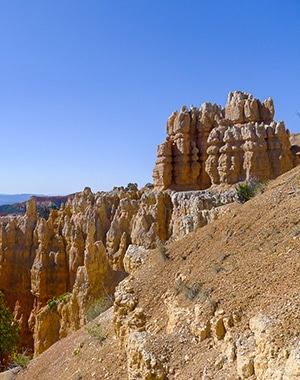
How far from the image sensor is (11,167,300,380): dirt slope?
220 inches

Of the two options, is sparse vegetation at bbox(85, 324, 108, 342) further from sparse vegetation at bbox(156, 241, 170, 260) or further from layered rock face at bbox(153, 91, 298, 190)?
layered rock face at bbox(153, 91, 298, 190)

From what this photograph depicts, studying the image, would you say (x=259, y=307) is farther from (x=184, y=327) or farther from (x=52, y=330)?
(x=52, y=330)

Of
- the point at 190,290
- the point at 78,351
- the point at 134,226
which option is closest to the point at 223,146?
the point at 134,226

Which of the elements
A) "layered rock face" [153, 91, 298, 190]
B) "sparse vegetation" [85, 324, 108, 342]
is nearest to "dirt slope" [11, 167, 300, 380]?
"sparse vegetation" [85, 324, 108, 342]

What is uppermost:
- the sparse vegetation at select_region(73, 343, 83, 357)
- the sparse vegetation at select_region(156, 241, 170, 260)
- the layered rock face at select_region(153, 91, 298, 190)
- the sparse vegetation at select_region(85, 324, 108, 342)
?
the layered rock face at select_region(153, 91, 298, 190)

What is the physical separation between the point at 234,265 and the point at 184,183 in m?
25.3

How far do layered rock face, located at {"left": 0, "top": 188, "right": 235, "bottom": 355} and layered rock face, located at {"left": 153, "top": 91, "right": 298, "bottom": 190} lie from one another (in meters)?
4.31

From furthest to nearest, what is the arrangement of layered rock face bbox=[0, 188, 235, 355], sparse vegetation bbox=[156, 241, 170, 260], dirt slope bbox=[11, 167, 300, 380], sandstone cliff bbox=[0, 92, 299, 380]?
layered rock face bbox=[0, 188, 235, 355], sandstone cliff bbox=[0, 92, 299, 380], sparse vegetation bbox=[156, 241, 170, 260], dirt slope bbox=[11, 167, 300, 380]

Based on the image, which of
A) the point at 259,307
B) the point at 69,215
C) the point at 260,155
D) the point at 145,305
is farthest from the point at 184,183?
the point at 259,307

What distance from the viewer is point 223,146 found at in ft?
96.1

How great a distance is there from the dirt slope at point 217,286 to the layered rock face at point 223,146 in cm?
1775

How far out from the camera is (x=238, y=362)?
4988mm

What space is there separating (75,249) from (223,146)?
1442cm

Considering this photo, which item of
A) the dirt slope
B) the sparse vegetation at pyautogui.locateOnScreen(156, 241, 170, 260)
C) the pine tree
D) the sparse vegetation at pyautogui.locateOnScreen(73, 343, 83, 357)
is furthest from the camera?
the pine tree
